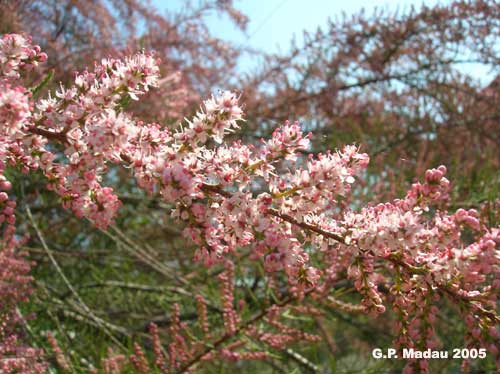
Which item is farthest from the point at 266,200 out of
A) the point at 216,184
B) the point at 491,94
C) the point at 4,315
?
the point at 491,94

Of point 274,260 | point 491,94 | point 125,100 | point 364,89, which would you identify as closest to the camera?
point 274,260

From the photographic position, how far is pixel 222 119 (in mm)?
937

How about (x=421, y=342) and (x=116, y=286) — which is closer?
(x=421, y=342)

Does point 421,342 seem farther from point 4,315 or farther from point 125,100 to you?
point 4,315

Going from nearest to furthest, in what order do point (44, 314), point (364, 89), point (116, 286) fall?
point (44, 314)
point (116, 286)
point (364, 89)

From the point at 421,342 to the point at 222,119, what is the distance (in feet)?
1.66

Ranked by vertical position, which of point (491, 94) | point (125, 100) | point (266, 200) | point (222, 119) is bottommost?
point (266, 200)

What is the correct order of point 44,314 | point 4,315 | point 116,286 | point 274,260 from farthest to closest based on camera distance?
point 116,286
point 44,314
point 4,315
point 274,260

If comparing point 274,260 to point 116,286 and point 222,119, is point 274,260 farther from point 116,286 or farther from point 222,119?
point 116,286

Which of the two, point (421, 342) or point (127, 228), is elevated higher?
point (127, 228)

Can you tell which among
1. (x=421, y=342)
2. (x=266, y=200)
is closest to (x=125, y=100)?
(x=266, y=200)

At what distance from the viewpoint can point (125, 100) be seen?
3.93 feet

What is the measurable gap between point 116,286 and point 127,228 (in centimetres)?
60

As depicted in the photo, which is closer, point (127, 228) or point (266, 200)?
point (266, 200)
